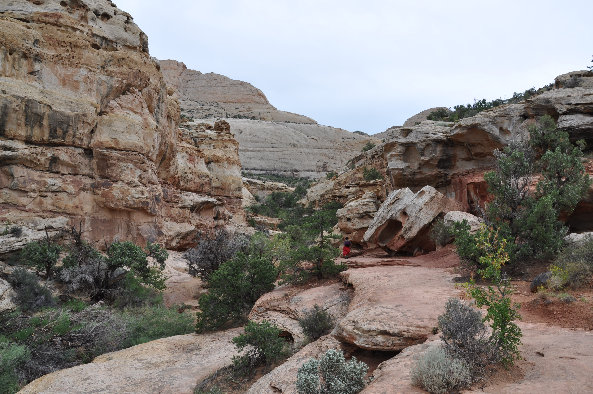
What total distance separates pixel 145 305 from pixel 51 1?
1621 cm

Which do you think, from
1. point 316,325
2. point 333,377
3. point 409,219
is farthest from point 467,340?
point 409,219

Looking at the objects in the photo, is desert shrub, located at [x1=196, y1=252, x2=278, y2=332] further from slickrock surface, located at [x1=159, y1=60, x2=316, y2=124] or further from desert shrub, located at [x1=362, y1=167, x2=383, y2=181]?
slickrock surface, located at [x1=159, y1=60, x2=316, y2=124]

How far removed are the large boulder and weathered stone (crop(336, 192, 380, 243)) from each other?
2234mm

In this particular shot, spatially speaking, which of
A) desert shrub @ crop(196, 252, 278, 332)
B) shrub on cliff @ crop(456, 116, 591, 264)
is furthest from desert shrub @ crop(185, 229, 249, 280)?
shrub on cliff @ crop(456, 116, 591, 264)

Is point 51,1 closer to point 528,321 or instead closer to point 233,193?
point 233,193

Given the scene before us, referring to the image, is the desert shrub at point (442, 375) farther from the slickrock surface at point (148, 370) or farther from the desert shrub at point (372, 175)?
the desert shrub at point (372, 175)

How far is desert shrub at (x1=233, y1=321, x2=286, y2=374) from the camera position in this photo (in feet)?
23.7

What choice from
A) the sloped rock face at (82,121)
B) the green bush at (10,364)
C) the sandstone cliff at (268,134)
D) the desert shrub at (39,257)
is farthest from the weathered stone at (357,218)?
the sandstone cliff at (268,134)

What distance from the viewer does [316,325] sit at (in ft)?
24.6

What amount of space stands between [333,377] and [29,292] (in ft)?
40.2

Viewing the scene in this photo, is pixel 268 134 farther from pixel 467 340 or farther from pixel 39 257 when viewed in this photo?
pixel 467 340

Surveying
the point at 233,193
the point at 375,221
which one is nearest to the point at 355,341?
the point at 375,221

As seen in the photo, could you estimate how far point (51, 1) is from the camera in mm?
18203

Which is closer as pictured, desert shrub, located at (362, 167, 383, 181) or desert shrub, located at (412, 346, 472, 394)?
desert shrub, located at (412, 346, 472, 394)
